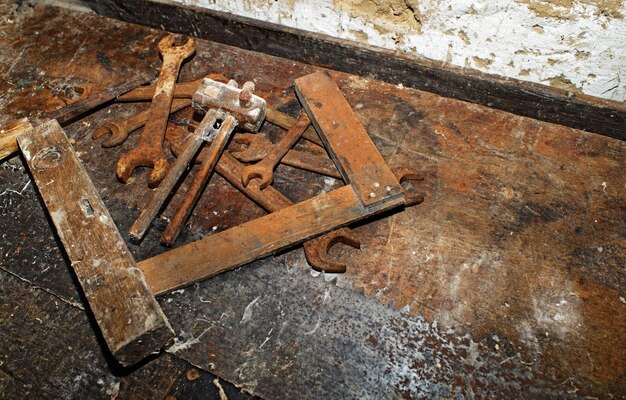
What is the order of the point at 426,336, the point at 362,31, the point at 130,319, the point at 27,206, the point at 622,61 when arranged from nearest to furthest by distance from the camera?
the point at 130,319 < the point at 426,336 < the point at 622,61 < the point at 27,206 < the point at 362,31

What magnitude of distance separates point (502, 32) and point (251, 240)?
1.62 m

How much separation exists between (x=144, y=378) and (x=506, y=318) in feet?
5.07

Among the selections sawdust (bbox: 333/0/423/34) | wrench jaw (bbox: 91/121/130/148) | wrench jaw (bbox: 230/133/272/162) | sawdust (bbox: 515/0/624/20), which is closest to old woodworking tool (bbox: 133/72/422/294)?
wrench jaw (bbox: 230/133/272/162)

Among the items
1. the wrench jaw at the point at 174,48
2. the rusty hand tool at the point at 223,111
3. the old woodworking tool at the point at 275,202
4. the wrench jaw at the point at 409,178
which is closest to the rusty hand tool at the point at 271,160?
the old woodworking tool at the point at 275,202

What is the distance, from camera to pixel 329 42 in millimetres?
2922

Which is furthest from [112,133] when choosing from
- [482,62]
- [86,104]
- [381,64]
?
[482,62]

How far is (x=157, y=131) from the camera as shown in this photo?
2.68m

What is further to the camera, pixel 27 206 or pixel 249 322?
pixel 27 206

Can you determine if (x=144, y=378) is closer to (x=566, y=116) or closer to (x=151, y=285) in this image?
(x=151, y=285)

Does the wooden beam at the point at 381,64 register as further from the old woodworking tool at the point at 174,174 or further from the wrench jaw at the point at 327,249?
the wrench jaw at the point at 327,249

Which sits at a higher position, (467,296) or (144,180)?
(467,296)

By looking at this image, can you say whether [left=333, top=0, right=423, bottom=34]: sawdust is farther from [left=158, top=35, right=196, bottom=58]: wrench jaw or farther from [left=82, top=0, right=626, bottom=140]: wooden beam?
[left=158, top=35, right=196, bottom=58]: wrench jaw

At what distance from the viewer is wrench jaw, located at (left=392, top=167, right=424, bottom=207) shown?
2.43 meters

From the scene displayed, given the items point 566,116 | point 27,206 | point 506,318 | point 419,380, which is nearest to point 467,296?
point 506,318
